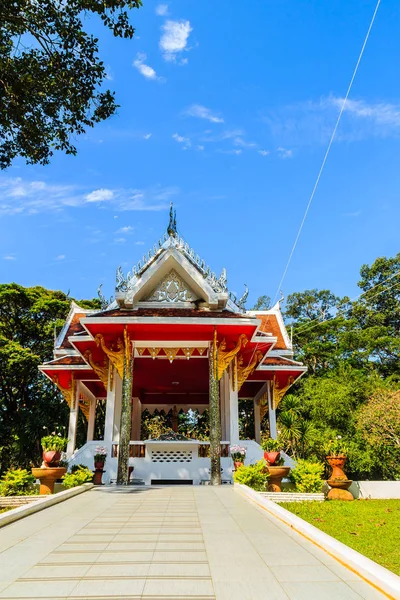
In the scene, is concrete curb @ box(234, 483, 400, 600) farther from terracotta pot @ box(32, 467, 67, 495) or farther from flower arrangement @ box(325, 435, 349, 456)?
terracotta pot @ box(32, 467, 67, 495)

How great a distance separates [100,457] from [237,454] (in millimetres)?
3466

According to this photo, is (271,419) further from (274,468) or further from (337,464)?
(274,468)

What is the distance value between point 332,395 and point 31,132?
18.1 m

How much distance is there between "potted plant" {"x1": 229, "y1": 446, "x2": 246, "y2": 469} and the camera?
35.8 ft

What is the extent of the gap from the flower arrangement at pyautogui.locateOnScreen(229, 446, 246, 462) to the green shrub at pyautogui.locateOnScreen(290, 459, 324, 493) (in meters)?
1.70

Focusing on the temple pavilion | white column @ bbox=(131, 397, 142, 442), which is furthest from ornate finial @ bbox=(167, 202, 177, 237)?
white column @ bbox=(131, 397, 142, 442)

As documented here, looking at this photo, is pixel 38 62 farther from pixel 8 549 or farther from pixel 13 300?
pixel 13 300

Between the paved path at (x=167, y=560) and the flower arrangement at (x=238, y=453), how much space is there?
5.14 meters

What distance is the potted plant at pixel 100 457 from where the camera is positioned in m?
10.5

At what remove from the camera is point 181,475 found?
36.4ft

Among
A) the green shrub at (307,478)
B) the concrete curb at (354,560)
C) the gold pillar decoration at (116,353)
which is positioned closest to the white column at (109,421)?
Answer: the gold pillar decoration at (116,353)

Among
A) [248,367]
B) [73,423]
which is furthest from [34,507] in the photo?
[73,423]

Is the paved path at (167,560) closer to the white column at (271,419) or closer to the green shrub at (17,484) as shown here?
the green shrub at (17,484)

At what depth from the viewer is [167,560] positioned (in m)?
3.42
